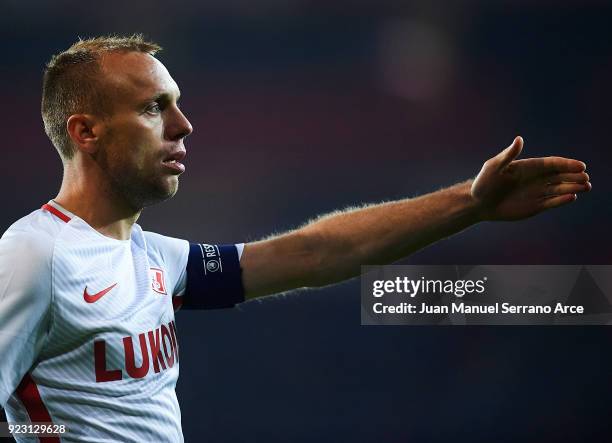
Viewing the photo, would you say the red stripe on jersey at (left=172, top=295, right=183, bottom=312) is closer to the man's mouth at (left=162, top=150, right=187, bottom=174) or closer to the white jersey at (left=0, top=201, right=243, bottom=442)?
the white jersey at (left=0, top=201, right=243, bottom=442)

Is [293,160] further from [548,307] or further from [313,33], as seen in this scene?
[548,307]

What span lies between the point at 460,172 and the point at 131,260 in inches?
110

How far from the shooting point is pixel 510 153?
1.62m

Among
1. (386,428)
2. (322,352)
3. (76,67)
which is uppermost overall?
(76,67)

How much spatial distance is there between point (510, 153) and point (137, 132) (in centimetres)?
86

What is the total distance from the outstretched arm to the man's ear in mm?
493

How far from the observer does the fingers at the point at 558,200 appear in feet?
5.35

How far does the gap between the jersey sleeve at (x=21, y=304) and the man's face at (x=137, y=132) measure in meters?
0.28

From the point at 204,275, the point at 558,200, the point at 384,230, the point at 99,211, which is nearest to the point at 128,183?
the point at 99,211

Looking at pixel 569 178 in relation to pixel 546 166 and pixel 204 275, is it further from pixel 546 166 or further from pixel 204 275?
pixel 204 275

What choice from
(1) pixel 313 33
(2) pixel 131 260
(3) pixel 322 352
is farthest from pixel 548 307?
(2) pixel 131 260

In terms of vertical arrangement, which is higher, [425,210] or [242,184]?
Result: [242,184]

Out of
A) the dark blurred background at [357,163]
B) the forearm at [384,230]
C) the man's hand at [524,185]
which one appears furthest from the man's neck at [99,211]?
the dark blurred background at [357,163]

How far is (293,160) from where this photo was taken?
13.4ft
